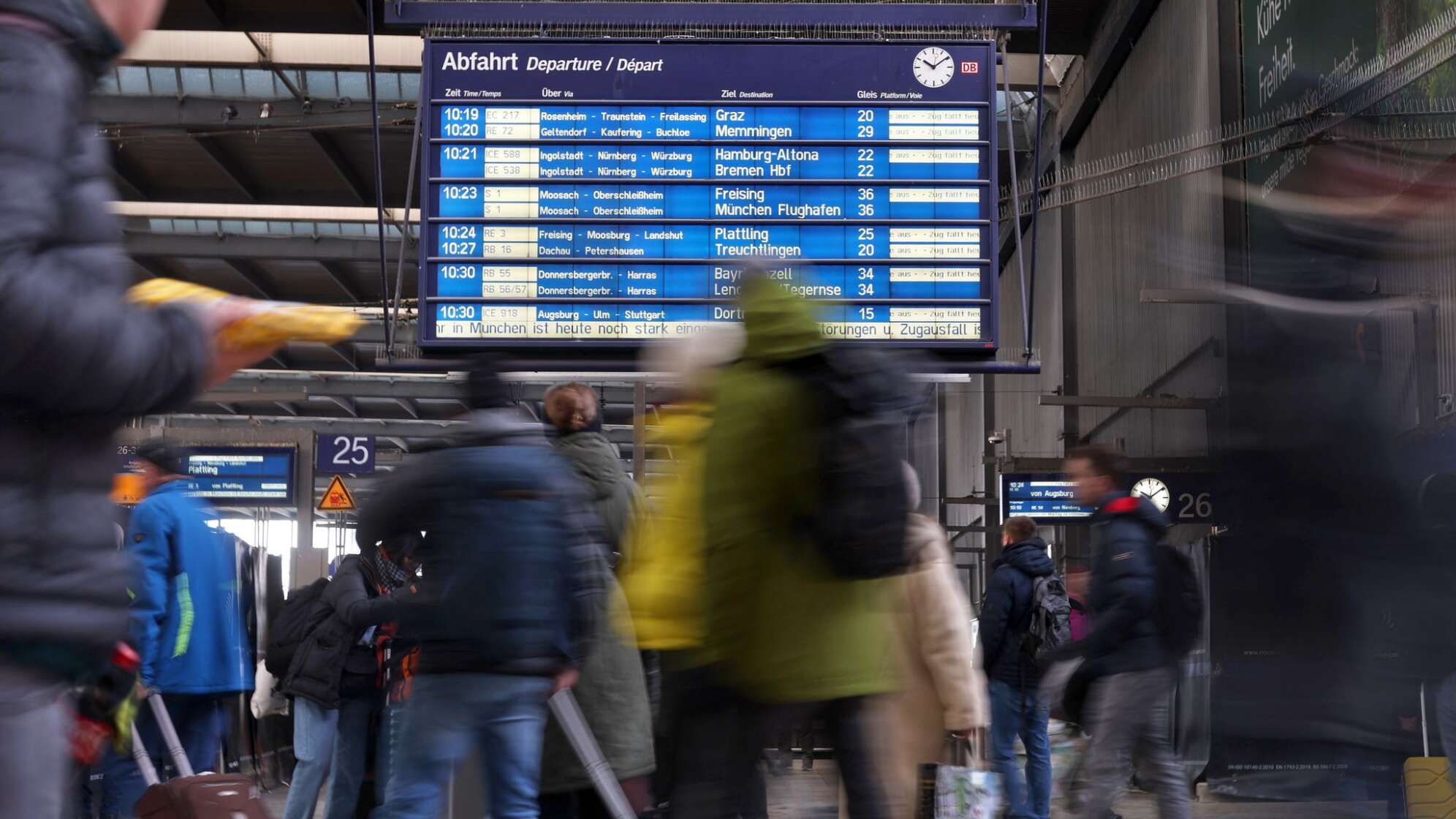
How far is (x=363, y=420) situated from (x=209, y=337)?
3745 centimetres

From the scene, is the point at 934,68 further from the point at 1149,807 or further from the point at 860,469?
the point at 1149,807

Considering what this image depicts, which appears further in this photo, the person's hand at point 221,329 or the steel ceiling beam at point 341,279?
the steel ceiling beam at point 341,279

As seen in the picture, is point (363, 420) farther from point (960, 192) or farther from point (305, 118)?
point (960, 192)

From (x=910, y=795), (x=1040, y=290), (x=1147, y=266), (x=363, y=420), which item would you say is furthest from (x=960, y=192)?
(x=363, y=420)

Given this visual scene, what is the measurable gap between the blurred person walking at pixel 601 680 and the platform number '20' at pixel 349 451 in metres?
16.2

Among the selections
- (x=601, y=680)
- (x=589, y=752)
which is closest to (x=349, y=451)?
(x=601, y=680)

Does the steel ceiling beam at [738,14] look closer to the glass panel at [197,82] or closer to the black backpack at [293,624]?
the black backpack at [293,624]

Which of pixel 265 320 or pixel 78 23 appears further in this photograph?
pixel 265 320

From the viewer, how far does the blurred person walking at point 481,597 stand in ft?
12.8

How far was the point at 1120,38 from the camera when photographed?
58.3 ft

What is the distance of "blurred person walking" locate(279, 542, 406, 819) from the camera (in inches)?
264

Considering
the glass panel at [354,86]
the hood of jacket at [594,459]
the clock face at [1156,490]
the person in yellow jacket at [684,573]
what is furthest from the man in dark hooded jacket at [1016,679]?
the glass panel at [354,86]

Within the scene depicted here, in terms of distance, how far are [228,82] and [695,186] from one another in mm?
11217

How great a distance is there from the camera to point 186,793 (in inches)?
221
